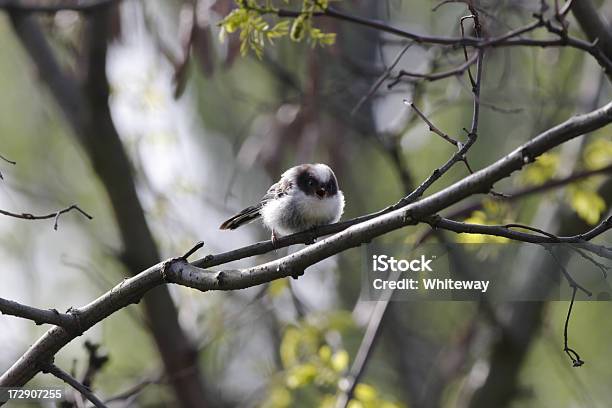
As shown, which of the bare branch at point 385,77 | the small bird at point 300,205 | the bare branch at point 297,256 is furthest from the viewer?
the small bird at point 300,205

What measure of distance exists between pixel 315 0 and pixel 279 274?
3.33 feet

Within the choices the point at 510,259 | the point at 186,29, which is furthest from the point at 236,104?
the point at 186,29

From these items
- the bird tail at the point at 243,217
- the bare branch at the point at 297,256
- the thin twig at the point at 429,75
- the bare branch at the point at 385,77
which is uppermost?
the bird tail at the point at 243,217

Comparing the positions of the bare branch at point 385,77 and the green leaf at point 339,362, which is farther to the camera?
the green leaf at point 339,362

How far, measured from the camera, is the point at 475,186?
1.98 m

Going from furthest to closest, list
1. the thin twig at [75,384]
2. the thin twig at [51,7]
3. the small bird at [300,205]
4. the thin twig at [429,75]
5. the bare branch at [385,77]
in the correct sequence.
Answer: the thin twig at [51,7]
the small bird at [300,205]
the bare branch at [385,77]
the thin twig at [429,75]
the thin twig at [75,384]

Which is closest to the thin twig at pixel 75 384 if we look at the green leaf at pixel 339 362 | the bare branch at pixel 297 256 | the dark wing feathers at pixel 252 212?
the bare branch at pixel 297 256

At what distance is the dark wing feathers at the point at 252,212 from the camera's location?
3694mm

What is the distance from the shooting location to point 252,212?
376cm

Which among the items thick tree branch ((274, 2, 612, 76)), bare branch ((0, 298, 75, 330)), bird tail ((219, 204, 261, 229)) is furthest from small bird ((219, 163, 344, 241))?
bare branch ((0, 298, 75, 330))

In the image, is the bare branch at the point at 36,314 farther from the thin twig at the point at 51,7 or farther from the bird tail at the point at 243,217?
the thin twig at the point at 51,7

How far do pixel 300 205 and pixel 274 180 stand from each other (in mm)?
1967

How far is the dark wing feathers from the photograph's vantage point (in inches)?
145

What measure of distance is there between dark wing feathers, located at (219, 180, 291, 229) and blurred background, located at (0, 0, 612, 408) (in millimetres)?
214
